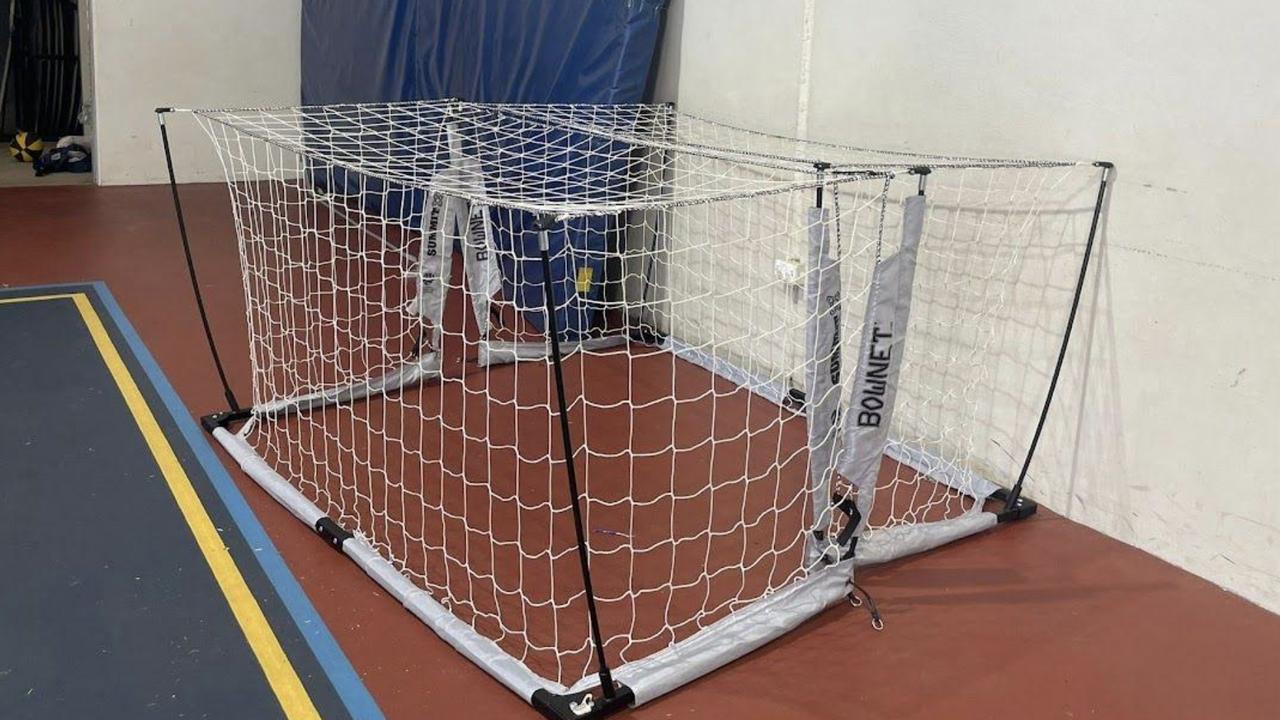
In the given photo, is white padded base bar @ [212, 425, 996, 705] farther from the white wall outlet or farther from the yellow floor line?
the white wall outlet

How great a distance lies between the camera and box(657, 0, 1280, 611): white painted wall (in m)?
2.80

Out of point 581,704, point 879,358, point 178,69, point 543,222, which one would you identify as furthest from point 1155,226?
point 178,69

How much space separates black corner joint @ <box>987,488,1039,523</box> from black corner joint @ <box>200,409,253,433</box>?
2.63m

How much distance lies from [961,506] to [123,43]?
6.97m

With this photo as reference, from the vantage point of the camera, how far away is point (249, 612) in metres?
2.71

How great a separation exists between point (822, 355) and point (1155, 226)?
1.11 m

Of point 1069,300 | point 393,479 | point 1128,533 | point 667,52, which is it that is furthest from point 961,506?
point 667,52

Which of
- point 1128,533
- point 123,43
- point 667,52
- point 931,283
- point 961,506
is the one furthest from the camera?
point 123,43

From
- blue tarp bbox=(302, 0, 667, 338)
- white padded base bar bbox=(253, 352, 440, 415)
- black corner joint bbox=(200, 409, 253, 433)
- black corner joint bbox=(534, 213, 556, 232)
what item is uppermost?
blue tarp bbox=(302, 0, 667, 338)

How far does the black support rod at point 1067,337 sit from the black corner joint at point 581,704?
5.13 ft

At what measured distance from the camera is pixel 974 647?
269 centimetres

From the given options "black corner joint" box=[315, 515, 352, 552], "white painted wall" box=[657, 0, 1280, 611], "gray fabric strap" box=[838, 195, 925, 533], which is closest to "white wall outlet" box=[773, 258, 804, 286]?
"white painted wall" box=[657, 0, 1280, 611]

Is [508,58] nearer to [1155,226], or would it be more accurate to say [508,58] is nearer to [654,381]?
[654,381]

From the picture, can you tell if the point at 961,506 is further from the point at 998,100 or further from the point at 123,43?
the point at 123,43
